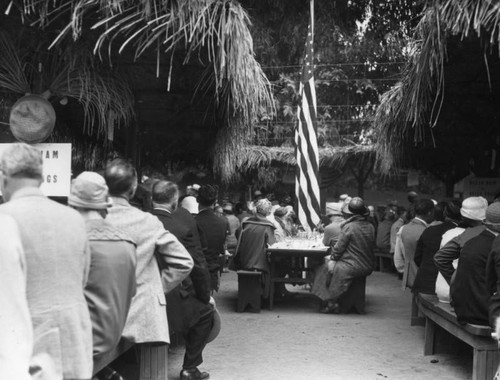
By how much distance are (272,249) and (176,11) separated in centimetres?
510

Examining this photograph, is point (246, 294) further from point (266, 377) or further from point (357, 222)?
point (266, 377)

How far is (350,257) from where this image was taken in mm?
10305

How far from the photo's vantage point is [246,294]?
10.4m

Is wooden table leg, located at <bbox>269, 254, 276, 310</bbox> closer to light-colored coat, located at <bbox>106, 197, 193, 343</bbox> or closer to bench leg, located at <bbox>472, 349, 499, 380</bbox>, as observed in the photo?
bench leg, located at <bbox>472, 349, 499, 380</bbox>

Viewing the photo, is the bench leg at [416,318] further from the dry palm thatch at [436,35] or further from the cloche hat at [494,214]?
the cloche hat at [494,214]

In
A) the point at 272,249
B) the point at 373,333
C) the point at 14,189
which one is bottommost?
the point at 373,333

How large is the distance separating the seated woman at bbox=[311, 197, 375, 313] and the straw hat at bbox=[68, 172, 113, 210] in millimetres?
6490

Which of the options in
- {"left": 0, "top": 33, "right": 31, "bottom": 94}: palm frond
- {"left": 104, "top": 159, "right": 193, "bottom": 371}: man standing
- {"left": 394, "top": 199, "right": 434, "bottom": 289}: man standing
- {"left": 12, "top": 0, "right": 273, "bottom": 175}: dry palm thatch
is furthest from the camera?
{"left": 394, "top": 199, "right": 434, "bottom": 289}: man standing

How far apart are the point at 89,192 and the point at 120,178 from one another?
59 centimetres

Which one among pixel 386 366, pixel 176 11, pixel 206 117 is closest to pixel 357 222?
pixel 206 117

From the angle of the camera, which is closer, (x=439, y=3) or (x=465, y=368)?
(x=439, y=3)

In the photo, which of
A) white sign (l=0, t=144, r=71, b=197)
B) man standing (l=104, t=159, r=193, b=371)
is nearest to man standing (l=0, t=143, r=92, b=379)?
man standing (l=104, t=159, r=193, b=371)

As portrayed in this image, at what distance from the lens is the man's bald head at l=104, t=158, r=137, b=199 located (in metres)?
4.72

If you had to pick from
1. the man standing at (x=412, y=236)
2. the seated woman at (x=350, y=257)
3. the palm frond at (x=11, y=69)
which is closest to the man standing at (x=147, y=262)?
the palm frond at (x=11, y=69)
